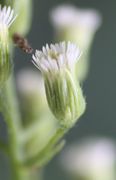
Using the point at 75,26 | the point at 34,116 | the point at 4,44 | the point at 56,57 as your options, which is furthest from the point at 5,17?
the point at 75,26

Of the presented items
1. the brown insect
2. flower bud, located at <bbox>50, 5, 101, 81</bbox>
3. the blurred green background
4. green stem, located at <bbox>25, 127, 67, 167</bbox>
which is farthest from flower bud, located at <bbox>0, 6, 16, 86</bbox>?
the blurred green background

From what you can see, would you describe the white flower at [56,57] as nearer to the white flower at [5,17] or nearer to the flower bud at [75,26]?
the white flower at [5,17]

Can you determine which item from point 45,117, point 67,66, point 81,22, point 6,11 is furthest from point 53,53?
point 81,22

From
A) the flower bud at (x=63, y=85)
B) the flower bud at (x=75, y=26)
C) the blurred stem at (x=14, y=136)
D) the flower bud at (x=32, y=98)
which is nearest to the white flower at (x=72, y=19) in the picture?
the flower bud at (x=75, y=26)

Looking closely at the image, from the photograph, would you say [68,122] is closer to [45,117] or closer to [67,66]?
[67,66]

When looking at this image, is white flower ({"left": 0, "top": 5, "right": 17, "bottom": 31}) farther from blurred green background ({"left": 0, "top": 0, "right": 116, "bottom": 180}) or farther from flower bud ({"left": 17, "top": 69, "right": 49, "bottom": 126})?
blurred green background ({"left": 0, "top": 0, "right": 116, "bottom": 180})

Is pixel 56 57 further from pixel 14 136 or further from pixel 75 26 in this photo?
pixel 75 26
